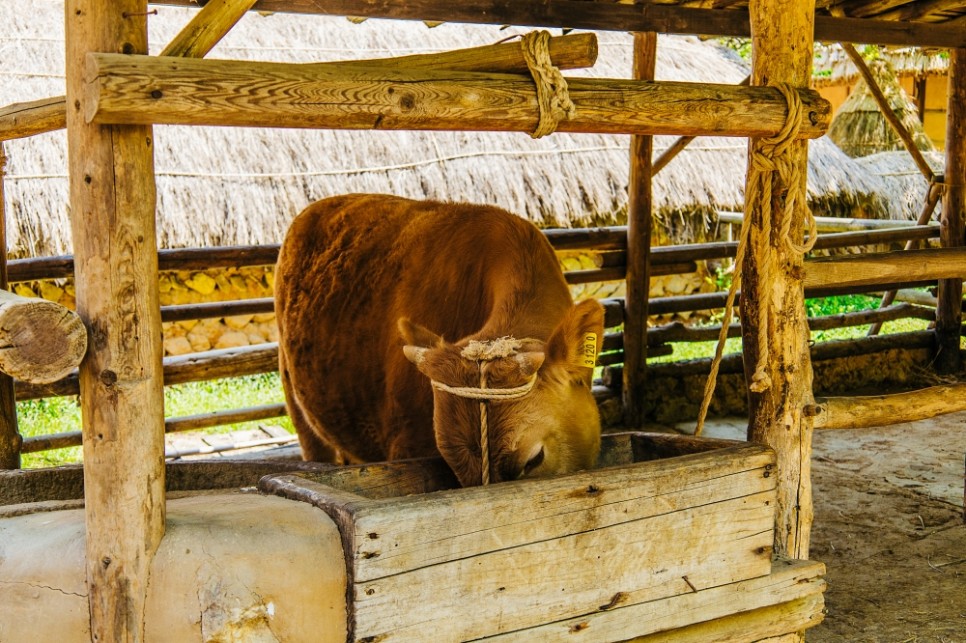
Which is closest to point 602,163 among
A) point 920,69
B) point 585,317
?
point 585,317

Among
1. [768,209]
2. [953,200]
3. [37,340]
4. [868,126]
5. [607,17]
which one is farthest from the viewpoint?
[868,126]

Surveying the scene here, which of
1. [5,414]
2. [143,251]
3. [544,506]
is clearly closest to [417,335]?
[544,506]

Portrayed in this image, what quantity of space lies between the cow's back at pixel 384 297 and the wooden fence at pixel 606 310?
85 centimetres

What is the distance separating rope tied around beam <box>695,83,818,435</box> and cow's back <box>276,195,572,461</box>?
0.66 metres

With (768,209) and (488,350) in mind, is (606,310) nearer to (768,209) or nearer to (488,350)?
(768,209)

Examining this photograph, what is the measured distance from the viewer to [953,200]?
6.94 metres

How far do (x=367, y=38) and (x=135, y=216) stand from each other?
763cm

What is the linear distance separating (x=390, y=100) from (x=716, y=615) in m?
1.57

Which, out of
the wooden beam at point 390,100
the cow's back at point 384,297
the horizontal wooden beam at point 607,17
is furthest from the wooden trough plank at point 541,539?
the horizontal wooden beam at point 607,17

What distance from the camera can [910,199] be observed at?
36.0 feet

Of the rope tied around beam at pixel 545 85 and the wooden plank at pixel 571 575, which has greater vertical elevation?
the rope tied around beam at pixel 545 85

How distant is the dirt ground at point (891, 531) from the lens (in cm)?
334

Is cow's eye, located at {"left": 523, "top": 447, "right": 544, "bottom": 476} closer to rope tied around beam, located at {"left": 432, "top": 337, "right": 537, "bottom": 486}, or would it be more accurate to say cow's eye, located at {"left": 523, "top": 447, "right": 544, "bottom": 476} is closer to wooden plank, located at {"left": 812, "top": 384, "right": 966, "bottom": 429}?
rope tied around beam, located at {"left": 432, "top": 337, "right": 537, "bottom": 486}

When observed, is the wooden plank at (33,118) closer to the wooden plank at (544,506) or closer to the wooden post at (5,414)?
the wooden post at (5,414)
